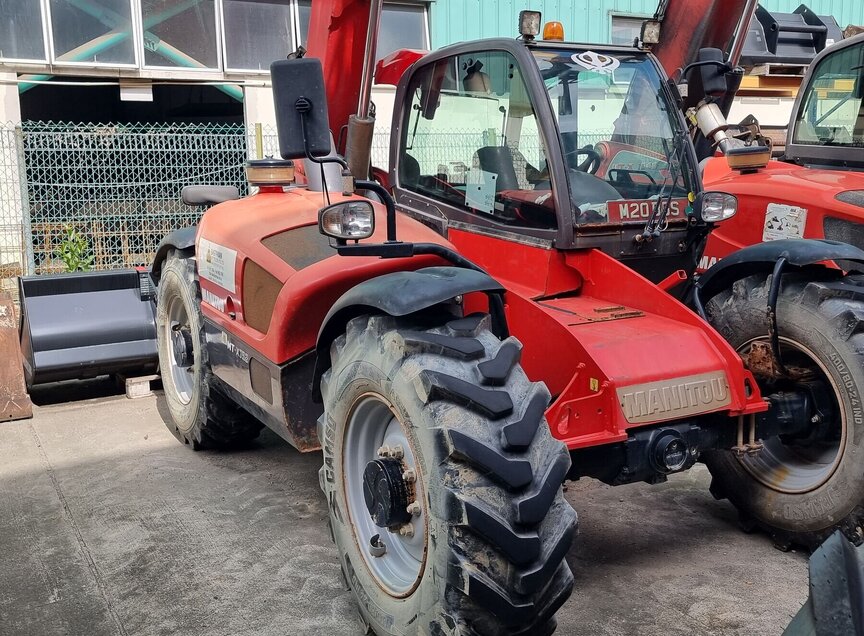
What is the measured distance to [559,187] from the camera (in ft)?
12.3

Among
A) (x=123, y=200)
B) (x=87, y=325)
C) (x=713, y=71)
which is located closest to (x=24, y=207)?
(x=123, y=200)

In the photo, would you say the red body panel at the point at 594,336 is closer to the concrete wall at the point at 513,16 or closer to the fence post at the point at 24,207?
the fence post at the point at 24,207

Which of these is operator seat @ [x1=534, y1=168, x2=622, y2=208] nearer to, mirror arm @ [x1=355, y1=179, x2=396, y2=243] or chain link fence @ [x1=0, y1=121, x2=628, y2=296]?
mirror arm @ [x1=355, y1=179, x2=396, y2=243]

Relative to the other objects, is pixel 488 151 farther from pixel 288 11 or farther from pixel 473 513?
pixel 288 11

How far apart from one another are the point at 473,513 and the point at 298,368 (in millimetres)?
1456

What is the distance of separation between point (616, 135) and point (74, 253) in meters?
7.56

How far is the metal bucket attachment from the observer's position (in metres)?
6.38

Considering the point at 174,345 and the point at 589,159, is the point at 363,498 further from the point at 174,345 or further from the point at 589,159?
the point at 174,345

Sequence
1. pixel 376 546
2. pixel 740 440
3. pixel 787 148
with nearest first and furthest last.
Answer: pixel 376 546 < pixel 740 440 < pixel 787 148

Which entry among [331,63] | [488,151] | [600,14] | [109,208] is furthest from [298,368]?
[600,14]

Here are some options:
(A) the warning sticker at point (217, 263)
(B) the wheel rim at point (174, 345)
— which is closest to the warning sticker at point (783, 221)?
(A) the warning sticker at point (217, 263)

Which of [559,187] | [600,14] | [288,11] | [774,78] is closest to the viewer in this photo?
[559,187]

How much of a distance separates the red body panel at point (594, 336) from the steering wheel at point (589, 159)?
0.35 metres

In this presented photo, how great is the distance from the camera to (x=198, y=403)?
17.1 ft
